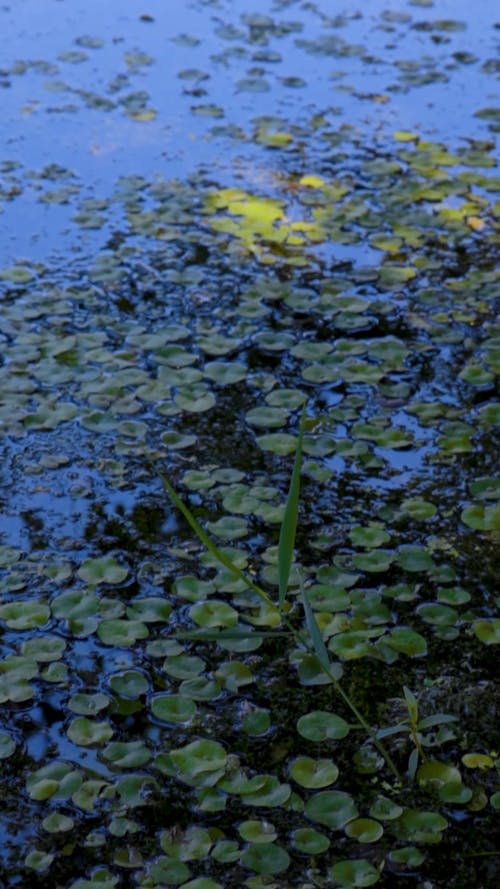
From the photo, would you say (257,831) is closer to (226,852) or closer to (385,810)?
(226,852)

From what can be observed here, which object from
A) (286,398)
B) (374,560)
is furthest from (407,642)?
(286,398)

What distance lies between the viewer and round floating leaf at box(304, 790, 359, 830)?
1.94 m

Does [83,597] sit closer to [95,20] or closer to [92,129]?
[92,129]

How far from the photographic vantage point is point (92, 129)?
456cm

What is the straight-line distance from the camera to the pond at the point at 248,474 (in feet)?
6.46

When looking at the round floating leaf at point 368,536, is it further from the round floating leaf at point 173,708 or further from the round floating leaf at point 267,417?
the round floating leaf at point 173,708

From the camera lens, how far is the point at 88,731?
2.11 meters

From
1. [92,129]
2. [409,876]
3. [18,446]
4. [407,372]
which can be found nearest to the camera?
[409,876]

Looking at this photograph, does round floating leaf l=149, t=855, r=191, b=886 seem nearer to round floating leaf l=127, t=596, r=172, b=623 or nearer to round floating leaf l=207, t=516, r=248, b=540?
round floating leaf l=127, t=596, r=172, b=623

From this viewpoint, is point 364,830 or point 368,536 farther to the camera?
point 368,536

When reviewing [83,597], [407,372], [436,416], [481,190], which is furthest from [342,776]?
[481,190]

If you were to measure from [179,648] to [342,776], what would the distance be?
0.43 m

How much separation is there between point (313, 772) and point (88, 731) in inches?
16.4

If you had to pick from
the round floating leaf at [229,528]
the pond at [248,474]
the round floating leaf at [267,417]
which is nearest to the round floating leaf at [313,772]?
the pond at [248,474]
